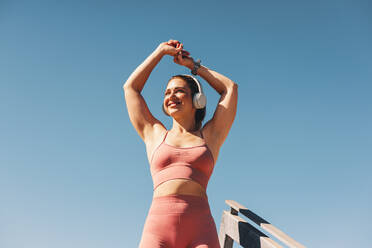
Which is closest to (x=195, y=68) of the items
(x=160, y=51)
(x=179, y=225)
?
(x=160, y=51)

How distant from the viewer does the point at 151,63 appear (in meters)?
3.12

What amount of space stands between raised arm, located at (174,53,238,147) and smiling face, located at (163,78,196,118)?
0.22 m

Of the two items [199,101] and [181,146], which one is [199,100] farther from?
[181,146]

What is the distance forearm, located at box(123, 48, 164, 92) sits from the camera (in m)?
3.07

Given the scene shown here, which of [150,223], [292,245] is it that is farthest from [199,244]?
[292,245]

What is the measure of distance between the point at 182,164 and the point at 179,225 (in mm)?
471

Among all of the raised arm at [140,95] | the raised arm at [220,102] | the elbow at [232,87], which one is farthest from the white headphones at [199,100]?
the raised arm at [140,95]

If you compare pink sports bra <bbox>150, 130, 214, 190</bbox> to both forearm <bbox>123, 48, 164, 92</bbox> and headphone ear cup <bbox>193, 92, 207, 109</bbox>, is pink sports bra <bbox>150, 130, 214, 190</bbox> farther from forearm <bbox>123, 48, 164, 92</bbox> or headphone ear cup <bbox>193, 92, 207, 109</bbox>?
forearm <bbox>123, 48, 164, 92</bbox>

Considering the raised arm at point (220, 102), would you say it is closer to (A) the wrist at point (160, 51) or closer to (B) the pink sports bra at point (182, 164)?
(A) the wrist at point (160, 51)

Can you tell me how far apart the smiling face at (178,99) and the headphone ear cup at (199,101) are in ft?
0.18

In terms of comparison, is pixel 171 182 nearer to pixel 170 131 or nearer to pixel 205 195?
pixel 205 195

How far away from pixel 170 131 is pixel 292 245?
1.36 meters

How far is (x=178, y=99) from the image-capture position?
303cm

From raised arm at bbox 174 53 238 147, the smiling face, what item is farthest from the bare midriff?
the smiling face
